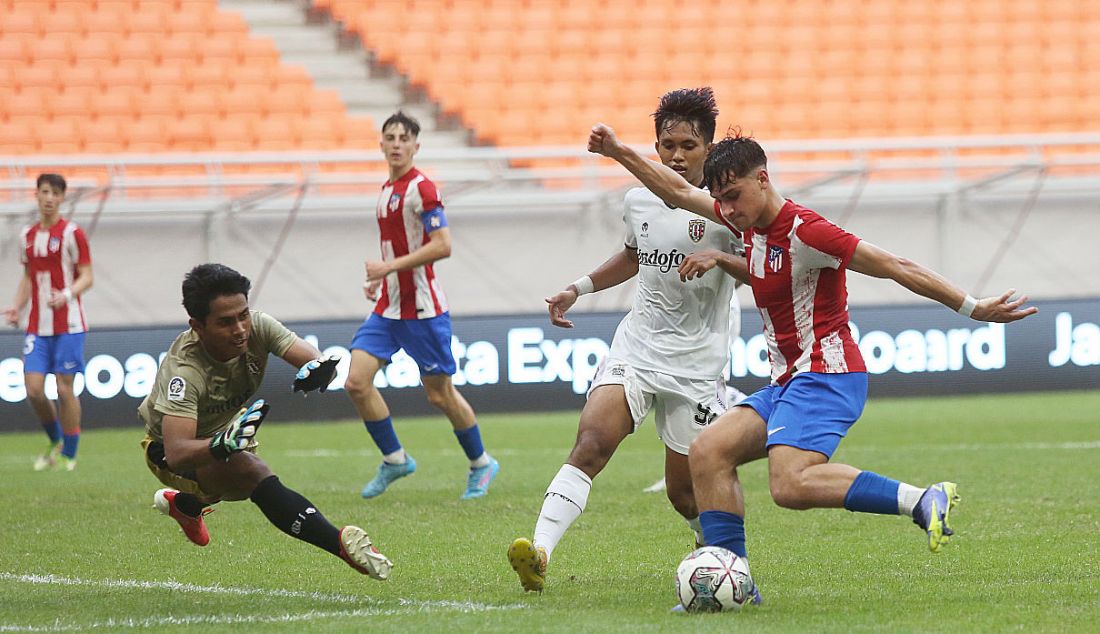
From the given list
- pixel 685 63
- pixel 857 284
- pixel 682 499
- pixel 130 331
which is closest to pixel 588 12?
pixel 685 63

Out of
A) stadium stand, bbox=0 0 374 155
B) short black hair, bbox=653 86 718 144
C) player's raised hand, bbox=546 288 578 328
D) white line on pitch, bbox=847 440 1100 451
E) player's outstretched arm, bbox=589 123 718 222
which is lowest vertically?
white line on pitch, bbox=847 440 1100 451

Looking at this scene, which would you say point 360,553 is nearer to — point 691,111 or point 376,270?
point 691,111

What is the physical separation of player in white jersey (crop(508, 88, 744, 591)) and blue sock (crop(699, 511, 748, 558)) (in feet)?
2.22

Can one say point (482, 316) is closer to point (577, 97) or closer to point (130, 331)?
point (130, 331)

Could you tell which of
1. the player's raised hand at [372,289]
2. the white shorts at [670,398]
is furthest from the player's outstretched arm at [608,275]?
the player's raised hand at [372,289]

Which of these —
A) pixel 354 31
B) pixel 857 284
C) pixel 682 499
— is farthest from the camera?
pixel 354 31

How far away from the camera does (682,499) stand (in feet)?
19.9

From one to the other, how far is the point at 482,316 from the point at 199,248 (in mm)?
3327

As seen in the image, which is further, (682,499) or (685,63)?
(685,63)

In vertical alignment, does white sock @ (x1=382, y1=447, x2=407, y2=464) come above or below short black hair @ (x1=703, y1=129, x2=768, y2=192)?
below

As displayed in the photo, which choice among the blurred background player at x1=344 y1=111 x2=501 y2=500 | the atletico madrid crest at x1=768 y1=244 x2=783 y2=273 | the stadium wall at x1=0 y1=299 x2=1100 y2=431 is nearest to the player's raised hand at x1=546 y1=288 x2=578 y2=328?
the atletico madrid crest at x1=768 y1=244 x2=783 y2=273

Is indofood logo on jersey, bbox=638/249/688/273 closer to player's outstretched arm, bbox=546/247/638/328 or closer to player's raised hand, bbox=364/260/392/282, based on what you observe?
player's outstretched arm, bbox=546/247/638/328

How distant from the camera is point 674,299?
6117 millimetres

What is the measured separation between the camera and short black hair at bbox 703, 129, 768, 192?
5039mm
